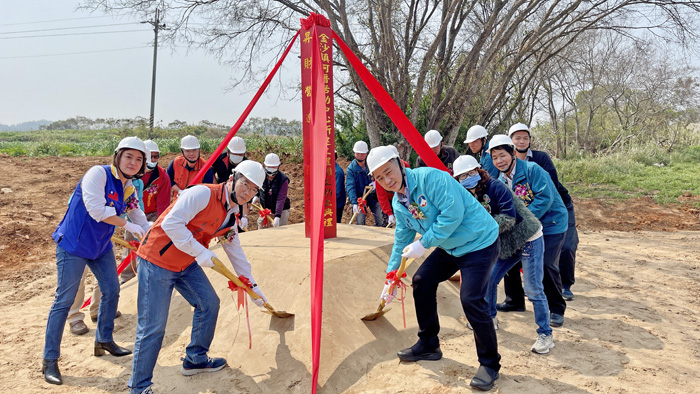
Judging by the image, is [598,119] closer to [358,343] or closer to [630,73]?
[630,73]

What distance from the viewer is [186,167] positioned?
594 centimetres

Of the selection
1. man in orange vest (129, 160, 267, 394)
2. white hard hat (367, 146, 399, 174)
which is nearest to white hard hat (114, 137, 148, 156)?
man in orange vest (129, 160, 267, 394)

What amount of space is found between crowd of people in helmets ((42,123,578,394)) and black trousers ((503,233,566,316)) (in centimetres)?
1

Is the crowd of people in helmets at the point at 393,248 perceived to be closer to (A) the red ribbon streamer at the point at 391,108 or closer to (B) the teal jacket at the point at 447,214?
(B) the teal jacket at the point at 447,214

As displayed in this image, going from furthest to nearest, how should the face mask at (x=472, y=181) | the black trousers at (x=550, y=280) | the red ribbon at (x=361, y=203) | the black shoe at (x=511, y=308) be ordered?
the red ribbon at (x=361, y=203) → the black shoe at (x=511, y=308) → the black trousers at (x=550, y=280) → the face mask at (x=472, y=181)

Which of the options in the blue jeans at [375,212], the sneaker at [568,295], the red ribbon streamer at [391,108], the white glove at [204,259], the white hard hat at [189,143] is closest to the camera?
the white glove at [204,259]

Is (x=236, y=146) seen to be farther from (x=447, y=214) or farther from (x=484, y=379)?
(x=484, y=379)

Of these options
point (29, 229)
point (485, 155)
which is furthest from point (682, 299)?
point (29, 229)

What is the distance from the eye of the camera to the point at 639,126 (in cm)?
2102

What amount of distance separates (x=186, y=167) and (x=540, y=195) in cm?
410

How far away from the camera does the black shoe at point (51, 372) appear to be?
3533 mm

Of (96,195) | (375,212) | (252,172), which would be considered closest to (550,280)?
(252,172)

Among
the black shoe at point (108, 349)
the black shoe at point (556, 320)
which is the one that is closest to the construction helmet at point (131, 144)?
the black shoe at point (108, 349)

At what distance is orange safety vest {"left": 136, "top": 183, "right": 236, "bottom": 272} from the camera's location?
3025 millimetres
